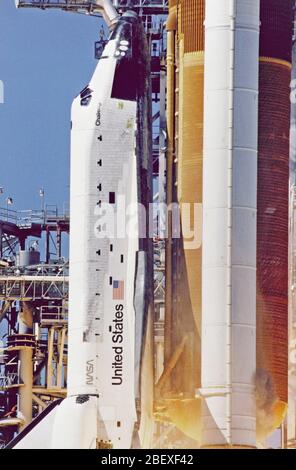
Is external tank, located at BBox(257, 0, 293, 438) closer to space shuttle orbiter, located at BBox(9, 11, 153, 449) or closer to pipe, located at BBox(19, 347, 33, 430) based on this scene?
space shuttle orbiter, located at BBox(9, 11, 153, 449)

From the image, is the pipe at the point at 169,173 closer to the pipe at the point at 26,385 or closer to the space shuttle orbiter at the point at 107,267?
the space shuttle orbiter at the point at 107,267

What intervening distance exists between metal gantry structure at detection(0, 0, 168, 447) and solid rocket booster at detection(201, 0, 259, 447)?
3041 mm

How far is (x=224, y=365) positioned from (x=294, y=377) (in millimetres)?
2956

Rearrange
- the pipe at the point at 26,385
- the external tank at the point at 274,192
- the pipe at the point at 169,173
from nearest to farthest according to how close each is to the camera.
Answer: the external tank at the point at 274,192
the pipe at the point at 169,173
the pipe at the point at 26,385

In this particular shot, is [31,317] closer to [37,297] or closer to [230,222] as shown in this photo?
[37,297]

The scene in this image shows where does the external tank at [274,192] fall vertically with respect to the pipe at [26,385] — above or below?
above

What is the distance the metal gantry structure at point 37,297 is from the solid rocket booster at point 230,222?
304cm

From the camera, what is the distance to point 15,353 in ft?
71.1

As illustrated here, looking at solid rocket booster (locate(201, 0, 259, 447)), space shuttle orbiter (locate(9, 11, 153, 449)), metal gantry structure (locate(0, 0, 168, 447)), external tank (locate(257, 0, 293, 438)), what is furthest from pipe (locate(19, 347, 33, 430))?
solid rocket booster (locate(201, 0, 259, 447))

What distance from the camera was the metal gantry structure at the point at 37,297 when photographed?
20.4m

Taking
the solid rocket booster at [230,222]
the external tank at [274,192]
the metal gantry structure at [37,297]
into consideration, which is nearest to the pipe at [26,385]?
the metal gantry structure at [37,297]

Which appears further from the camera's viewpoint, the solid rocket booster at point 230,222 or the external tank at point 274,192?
the external tank at point 274,192

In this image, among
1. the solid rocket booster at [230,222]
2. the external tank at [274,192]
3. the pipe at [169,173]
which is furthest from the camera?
the pipe at [169,173]
